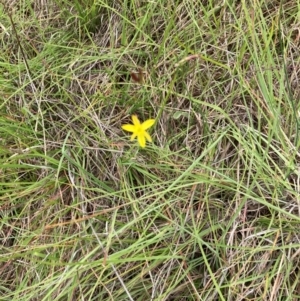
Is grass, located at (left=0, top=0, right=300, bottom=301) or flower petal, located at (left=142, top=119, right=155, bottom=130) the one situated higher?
flower petal, located at (left=142, top=119, right=155, bottom=130)

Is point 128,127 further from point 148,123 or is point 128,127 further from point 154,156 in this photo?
point 154,156

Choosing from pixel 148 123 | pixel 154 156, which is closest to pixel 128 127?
pixel 148 123

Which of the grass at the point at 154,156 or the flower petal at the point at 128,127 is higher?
the flower petal at the point at 128,127

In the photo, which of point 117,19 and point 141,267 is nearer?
point 141,267

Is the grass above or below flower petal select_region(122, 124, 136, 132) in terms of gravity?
below

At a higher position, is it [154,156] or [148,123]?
[148,123]

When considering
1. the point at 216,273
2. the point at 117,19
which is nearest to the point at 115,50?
the point at 117,19

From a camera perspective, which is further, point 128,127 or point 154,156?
point 154,156

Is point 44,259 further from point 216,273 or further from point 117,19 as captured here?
point 117,19
